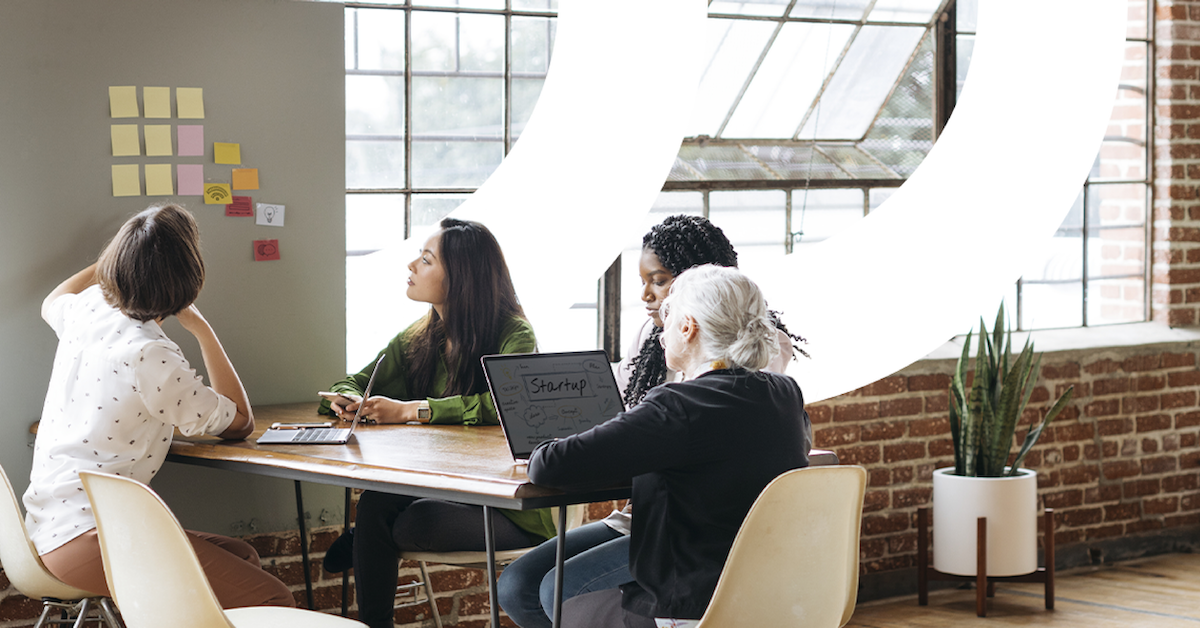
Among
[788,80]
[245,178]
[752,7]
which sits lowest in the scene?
[245,178]

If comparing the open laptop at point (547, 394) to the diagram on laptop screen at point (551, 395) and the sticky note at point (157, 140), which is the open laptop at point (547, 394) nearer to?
the diagram on laptop screen at point (551, 395)

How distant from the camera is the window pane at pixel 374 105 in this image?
13.7 feet

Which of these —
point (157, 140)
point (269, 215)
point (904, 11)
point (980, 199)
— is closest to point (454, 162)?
point (269, 215)

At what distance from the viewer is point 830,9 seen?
492cm

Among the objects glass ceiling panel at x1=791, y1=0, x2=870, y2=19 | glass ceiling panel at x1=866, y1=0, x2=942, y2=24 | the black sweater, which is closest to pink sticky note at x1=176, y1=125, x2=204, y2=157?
the black sweater

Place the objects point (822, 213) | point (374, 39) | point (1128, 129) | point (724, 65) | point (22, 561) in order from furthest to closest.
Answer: point (1128, 129) < point (822, 213) < point (724, 65) < point (374, 39) < point (22, 561)

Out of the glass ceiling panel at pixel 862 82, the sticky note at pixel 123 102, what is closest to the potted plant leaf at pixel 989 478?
the glass ceiling panel at pixel 862 82

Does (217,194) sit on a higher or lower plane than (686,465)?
higher

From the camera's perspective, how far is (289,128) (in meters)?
3.52

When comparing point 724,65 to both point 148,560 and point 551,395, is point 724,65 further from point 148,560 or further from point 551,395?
point 148,560

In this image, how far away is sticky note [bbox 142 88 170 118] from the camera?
11.0 feet

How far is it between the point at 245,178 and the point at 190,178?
15 centimetres

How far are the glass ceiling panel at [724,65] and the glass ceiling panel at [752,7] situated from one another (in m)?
0.03

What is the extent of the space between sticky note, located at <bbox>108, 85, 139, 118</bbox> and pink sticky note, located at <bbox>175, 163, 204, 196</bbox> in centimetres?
19
